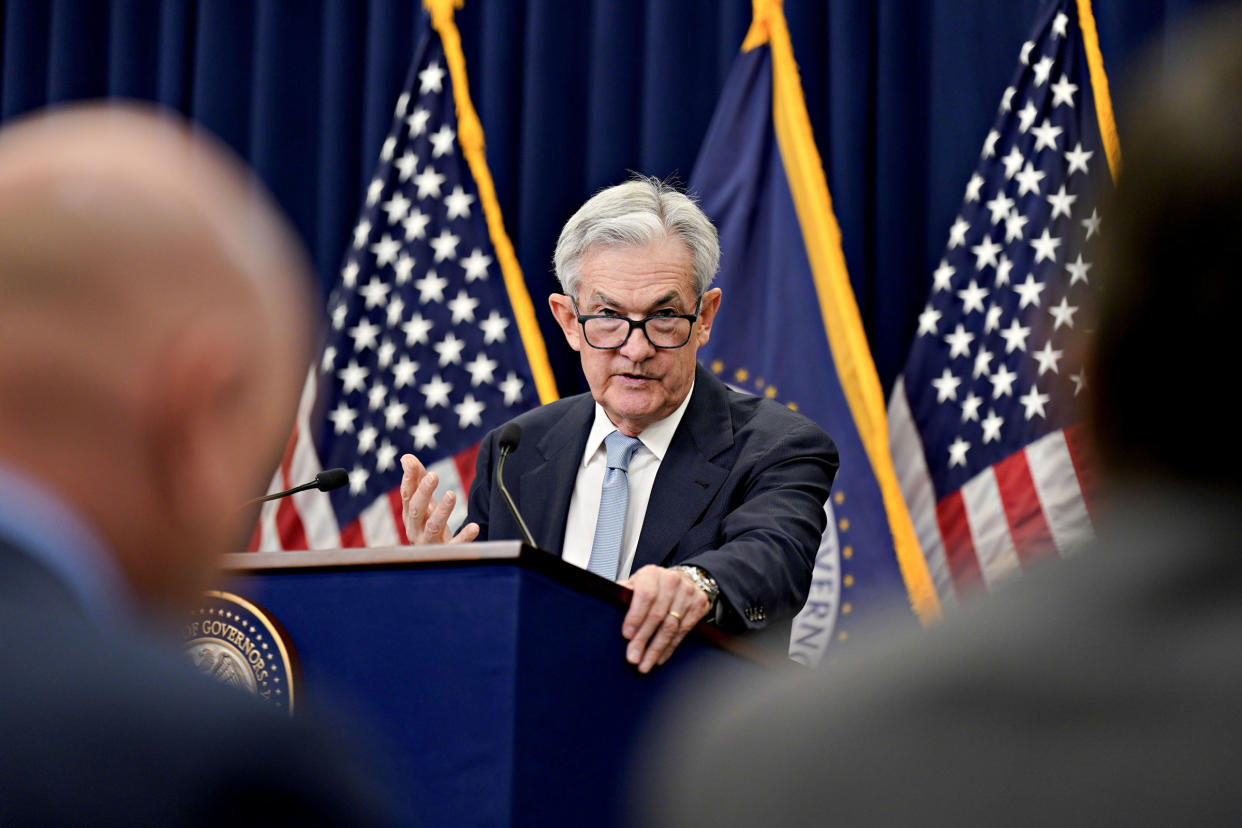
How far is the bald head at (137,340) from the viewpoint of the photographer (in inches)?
22.5

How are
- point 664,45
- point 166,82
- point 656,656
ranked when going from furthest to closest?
1. point 166,82
2. point 664,45
3. point 656,656

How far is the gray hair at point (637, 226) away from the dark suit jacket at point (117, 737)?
2535 mm

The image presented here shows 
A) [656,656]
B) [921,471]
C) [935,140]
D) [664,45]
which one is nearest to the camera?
[656,656]

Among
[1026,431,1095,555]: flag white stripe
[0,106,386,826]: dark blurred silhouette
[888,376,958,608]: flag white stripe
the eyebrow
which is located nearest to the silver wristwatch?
the eyebrow

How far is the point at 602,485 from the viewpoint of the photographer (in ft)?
9.50

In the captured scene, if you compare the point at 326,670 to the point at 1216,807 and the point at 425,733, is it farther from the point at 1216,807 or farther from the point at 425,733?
the point at 1216,807

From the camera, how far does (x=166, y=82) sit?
6363 millimetres

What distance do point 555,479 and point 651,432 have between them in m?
0.24

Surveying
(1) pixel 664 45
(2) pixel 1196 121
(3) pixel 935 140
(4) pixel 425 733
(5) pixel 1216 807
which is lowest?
(4) pixel 425 733

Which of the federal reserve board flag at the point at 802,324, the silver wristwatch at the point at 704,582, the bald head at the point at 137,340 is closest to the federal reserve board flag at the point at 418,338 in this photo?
the federal reserve board flag at the point at 802,324

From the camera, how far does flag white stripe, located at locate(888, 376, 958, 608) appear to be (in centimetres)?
466

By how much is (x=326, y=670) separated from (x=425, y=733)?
199 millimetres

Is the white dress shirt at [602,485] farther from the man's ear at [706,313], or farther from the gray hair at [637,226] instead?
the gray hair at [637,226]

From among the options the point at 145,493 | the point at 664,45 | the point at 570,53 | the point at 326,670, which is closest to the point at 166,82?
the point at 570,53
